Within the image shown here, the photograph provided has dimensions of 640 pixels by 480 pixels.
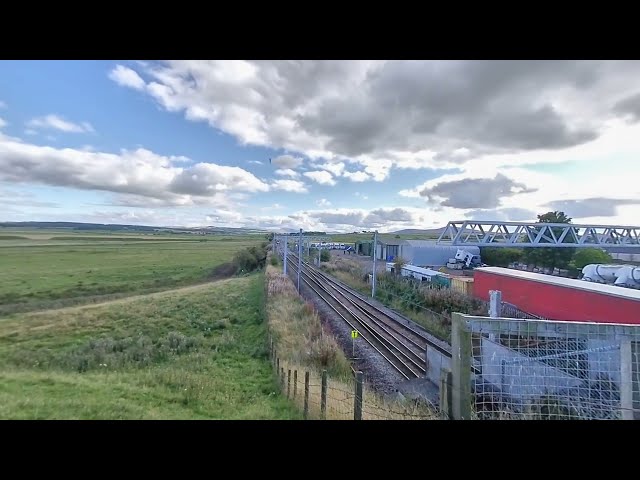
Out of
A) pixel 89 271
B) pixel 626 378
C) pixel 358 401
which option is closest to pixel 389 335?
pixel 358 401

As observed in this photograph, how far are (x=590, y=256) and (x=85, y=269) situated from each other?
655 inches

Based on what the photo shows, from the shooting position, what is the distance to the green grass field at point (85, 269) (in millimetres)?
4480

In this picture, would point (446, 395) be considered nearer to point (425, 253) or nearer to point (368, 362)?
point (368, 362)

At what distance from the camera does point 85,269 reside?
9023 millimetres

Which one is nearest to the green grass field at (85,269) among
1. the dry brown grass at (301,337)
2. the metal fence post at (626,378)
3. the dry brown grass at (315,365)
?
the dry brown grass at (301,337)

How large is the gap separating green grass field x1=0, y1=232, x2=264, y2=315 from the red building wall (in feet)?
21.5

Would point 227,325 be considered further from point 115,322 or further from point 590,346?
point 590,346

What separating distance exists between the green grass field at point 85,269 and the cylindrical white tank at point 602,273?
10365mm

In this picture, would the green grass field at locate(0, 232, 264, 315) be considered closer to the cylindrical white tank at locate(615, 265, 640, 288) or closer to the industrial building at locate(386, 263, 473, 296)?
the industrial building at locate(386, 263, 473, 296)

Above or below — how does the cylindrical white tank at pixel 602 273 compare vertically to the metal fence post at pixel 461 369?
below

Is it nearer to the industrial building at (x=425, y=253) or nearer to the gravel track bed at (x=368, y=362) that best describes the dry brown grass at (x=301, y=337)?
the gravel track bed at (x=368, y=362)
